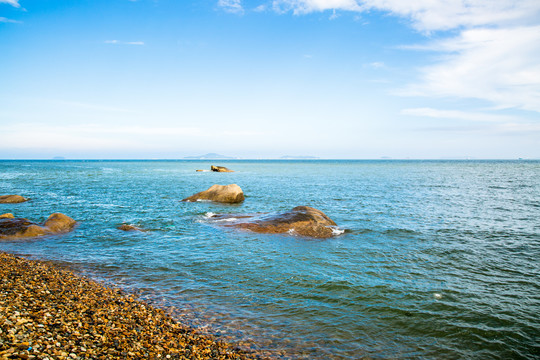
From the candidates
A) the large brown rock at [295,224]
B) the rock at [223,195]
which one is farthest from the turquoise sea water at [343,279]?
the rock at [223,195]

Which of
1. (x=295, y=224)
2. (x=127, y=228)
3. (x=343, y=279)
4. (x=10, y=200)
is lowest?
(x=343, y=279)

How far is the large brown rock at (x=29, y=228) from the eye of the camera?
55.4ft

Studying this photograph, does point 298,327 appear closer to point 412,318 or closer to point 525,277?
point 412,318

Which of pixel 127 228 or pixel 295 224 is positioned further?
pixel 127 228

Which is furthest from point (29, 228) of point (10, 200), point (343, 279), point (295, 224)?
point (343, 279)

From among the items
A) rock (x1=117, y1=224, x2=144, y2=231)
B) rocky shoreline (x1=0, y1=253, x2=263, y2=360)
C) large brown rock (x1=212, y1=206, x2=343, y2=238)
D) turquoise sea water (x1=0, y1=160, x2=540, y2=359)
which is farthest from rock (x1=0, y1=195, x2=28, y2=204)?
rocky shoreline (x1=0, y1=253, x2=263, y2=360)

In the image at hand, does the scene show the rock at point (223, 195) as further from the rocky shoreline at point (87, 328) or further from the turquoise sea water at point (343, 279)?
the rocky shoreline at point (87, 328)

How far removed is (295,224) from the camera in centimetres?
1858

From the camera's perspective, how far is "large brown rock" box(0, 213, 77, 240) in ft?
55.4

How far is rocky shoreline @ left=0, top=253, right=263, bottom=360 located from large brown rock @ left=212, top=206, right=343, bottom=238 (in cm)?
1007

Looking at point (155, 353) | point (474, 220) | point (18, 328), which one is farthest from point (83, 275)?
point (474, 220)

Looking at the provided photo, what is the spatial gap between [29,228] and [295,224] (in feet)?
50.5

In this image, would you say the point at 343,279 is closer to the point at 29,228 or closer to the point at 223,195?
the point at 29,228

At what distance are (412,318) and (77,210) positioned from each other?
89.2 ft
